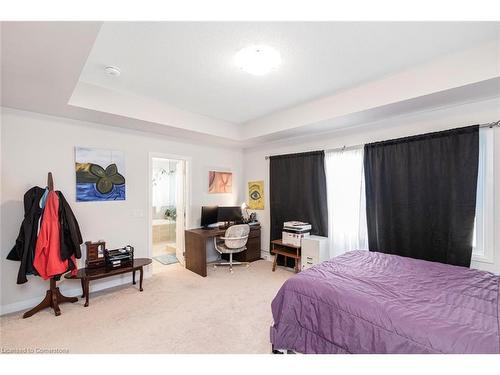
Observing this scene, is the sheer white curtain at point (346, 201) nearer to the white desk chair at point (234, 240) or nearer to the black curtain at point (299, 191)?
the black curtain at point (299, 191)

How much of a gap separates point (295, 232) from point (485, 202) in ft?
7.44

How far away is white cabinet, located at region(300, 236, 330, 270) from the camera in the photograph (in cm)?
348

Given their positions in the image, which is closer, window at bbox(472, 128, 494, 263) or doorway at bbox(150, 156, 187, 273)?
window at bbox(472, 128, 494, 263)

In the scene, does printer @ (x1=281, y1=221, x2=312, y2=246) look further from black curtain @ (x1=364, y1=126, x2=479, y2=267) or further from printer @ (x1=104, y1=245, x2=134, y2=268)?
printer @ (x1=104, y1=245, x2=134, y2=268)

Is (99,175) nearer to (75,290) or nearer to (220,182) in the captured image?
(75,290)

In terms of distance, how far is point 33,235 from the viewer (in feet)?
8.05

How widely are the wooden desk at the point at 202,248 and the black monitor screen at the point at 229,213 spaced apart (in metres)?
0.30

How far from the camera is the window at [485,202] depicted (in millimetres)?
2328

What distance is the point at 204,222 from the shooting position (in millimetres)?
4238

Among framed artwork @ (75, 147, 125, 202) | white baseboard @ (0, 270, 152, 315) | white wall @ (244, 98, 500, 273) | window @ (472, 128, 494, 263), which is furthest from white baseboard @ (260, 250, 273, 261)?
window @ (472, 128, 494, 263)

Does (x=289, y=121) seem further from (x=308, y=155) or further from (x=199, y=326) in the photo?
(x=199, y=326)

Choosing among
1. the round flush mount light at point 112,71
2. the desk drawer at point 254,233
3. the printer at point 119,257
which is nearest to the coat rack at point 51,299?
the printer at point 119,257

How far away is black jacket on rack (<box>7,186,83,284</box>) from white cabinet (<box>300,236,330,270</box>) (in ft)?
9.89
